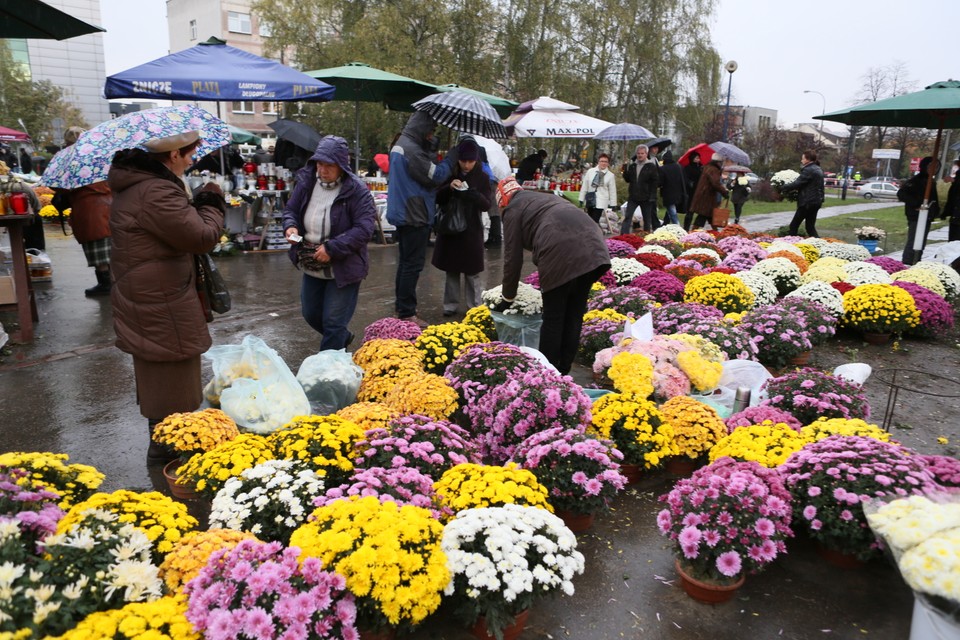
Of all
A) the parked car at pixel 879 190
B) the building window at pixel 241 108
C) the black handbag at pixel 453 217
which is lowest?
the parked car at pixel 879 190

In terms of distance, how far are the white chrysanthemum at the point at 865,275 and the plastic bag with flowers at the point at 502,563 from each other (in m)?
6.60

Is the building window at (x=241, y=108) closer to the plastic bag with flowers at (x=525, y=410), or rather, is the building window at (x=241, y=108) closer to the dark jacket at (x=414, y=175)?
the dark jacket at (x=414, y=175)

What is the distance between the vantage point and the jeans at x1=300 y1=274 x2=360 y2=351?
4.90 metres

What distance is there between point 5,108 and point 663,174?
44.2 metres

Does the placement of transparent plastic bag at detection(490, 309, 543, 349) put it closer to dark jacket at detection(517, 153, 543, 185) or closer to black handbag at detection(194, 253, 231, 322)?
black handbag at detection(194, 253, 231, 322)

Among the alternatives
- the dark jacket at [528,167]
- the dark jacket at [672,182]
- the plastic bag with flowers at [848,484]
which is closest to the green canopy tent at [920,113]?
the dark jacket at [672,182]

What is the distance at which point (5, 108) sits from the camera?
41.4 meters

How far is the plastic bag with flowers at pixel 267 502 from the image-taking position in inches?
104

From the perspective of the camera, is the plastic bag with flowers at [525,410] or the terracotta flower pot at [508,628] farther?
the plastic bag with flowers at [525,410]

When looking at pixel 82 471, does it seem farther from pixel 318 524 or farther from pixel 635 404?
pixel 635 404

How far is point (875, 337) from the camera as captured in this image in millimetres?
6680

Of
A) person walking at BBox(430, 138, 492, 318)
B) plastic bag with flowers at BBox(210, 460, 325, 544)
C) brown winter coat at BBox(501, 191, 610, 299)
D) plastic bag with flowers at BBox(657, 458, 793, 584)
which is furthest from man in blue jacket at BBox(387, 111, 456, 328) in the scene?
plastic bag with flowers at BBox(657, 458, 793, 584)

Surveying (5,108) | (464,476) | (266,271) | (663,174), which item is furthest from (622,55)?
(5,108)

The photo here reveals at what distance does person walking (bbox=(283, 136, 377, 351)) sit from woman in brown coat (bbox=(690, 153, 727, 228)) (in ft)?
31.7
